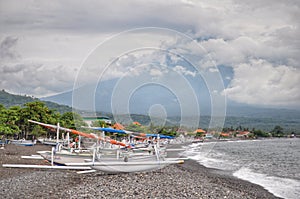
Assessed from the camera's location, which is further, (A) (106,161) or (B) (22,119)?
(B) (22,119)

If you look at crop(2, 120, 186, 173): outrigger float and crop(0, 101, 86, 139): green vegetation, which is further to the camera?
crop(0, 101, 86, 139): green vegetation

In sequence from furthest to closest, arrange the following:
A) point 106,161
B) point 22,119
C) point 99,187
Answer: point 22,119
point 106,161
point 99,187

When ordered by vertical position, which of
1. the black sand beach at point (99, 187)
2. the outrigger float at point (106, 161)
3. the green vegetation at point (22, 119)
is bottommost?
the black sand beach at point (99, 187)

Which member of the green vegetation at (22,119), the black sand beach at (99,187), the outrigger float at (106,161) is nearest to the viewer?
the black sand beach at (99,187)

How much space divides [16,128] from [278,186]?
54280 millimetres

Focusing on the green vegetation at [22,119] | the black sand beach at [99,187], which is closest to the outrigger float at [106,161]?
the black sand beach at [99,187]

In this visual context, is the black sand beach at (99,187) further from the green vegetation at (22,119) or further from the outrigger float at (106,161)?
the green vegetation at (22,119)

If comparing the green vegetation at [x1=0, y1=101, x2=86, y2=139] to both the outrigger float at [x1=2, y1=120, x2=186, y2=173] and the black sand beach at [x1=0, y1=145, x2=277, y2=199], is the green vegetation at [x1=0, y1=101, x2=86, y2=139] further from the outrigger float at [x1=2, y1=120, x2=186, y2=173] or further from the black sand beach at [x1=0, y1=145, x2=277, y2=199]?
the black sand beach at [x1=0, y1=145, x2=277, y2=199]

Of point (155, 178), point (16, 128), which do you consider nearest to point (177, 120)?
point (155, 178)

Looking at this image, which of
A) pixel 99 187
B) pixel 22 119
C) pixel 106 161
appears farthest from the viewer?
pixel 22 119

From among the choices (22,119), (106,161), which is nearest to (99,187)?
(106,161)

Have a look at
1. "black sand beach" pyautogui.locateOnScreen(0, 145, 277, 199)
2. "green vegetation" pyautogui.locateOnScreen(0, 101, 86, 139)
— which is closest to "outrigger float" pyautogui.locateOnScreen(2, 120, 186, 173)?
"black sand beach" pyautogui.locateOnScreen(0, 145, 277, 199)

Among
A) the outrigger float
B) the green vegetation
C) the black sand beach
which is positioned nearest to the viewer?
the black sand beach

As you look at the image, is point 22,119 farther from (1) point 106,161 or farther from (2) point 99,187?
(2) point 99,187
